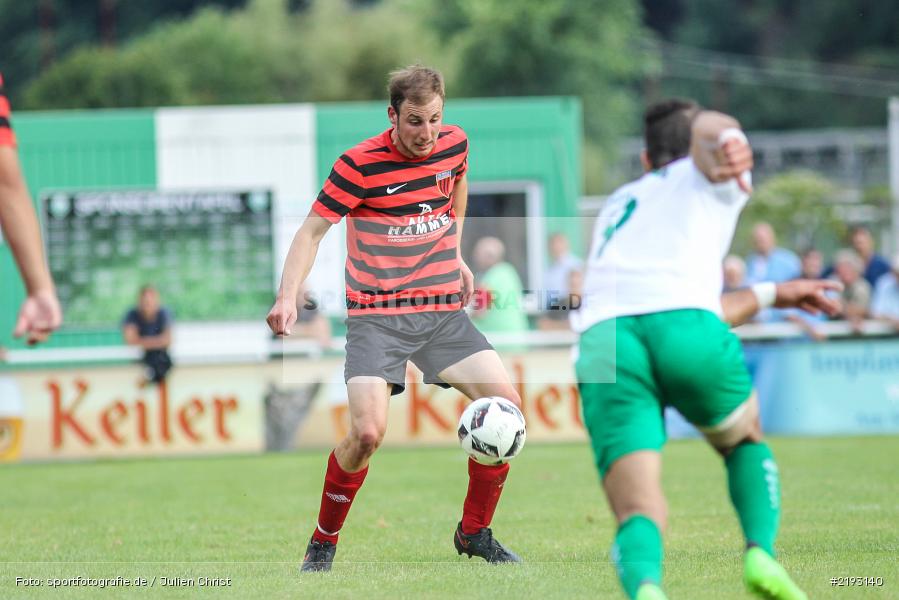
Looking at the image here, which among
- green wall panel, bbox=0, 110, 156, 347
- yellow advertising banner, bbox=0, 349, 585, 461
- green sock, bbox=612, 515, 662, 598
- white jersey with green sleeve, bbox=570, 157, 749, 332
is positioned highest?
green wall panel, bbox=0, 110, 156, 347

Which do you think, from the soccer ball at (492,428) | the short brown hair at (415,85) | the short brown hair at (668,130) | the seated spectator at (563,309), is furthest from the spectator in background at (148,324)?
the short brown hair at (668,130)

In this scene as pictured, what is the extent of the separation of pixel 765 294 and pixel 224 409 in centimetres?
1151

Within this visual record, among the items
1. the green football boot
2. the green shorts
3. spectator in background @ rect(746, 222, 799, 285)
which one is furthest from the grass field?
spectator in background @ rect(746, 222, 799, 285)

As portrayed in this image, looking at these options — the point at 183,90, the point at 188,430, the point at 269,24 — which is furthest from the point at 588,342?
the point at 269,24

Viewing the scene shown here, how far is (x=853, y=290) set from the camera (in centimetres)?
1725

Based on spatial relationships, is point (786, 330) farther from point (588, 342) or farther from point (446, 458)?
point (588, 342)

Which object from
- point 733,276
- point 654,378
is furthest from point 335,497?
point 733,276

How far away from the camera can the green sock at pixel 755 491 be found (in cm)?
522

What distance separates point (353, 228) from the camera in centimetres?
721

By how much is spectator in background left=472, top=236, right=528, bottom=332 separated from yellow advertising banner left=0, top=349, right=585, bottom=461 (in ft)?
1.78

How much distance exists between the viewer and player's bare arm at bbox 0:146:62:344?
13.3 feet

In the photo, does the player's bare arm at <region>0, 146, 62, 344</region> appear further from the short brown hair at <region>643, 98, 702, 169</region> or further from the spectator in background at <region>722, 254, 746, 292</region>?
the spectator in background at <region>722, 254, 746, 292</region>

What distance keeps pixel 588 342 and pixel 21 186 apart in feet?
6.73

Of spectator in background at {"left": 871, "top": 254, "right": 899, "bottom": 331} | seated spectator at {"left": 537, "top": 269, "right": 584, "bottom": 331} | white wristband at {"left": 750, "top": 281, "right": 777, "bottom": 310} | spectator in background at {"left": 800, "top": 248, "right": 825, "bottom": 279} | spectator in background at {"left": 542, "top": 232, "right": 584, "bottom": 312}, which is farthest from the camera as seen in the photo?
spectator in background at {"left": 542, "top": 232, "right": 584, "bottom": 312}
